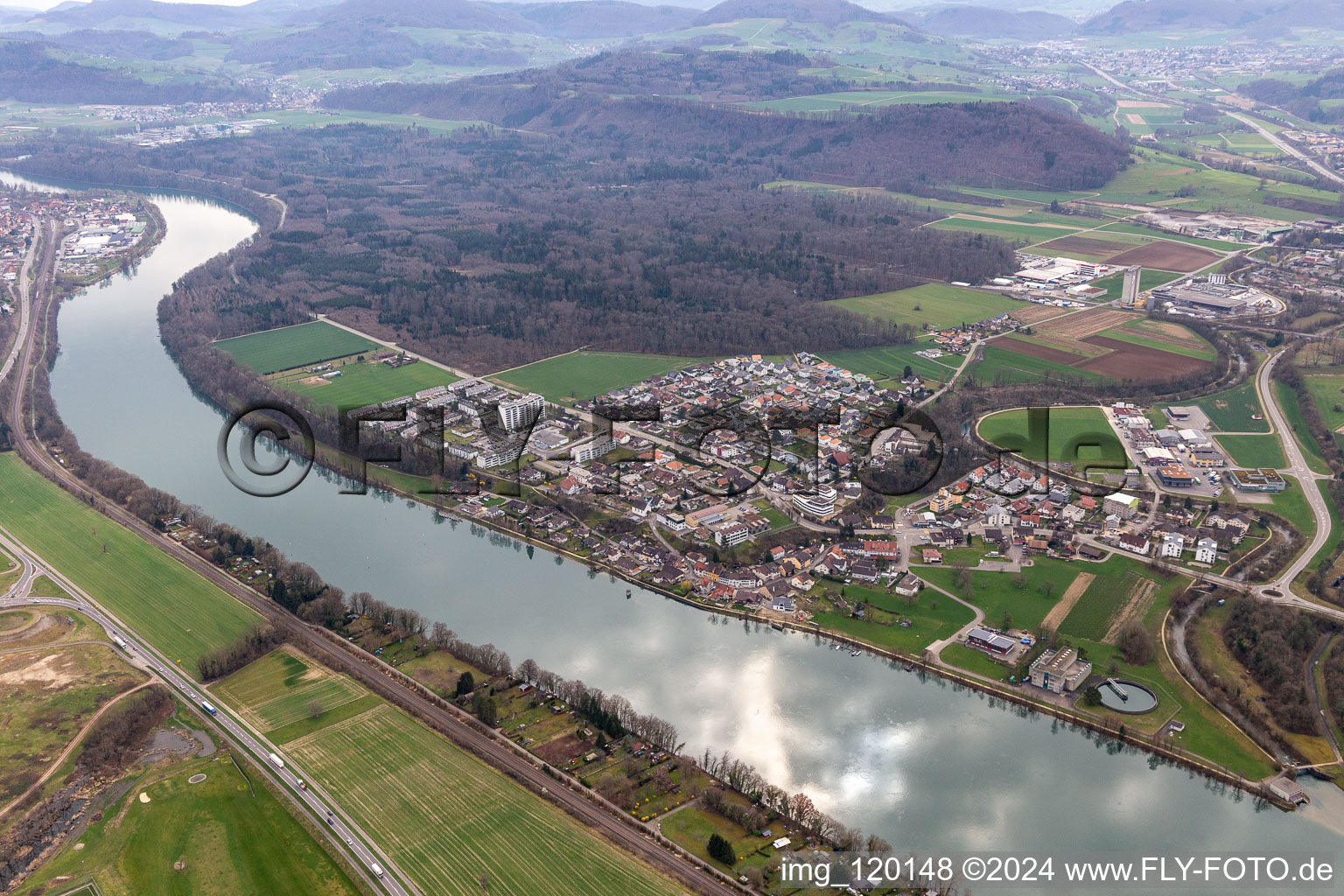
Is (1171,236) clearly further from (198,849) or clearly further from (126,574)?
(198,849)

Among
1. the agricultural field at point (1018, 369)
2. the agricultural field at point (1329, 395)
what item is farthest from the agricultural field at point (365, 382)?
the agricultural field at point (1329, 395)

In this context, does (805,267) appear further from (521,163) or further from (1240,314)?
(521,163)

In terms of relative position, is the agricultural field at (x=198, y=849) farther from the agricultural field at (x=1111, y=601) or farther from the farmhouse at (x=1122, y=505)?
the farmhouse at (x=1122, y=505)

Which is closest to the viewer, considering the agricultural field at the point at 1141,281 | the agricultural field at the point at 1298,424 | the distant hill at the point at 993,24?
the agricultural field at the point at 1298,424

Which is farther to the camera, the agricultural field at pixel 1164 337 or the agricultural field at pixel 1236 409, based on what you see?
the agricultural field at pixel 1164 337

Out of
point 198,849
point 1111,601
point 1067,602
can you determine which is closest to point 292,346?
point 198,849

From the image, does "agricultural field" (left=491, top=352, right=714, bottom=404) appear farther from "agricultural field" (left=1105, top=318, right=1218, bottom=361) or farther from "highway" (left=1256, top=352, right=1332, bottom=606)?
"highway" (left=1256, top=352, right=1332, bottom=606)
